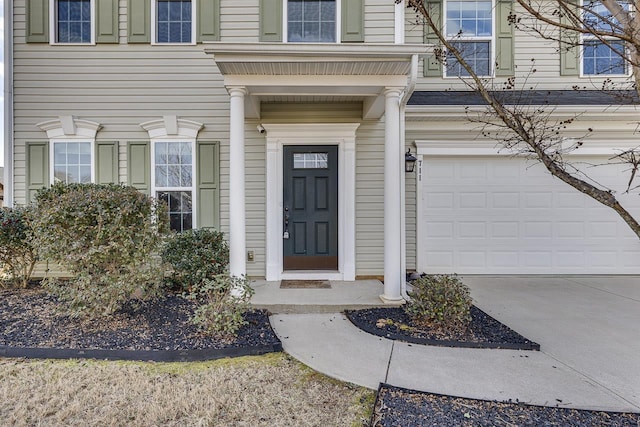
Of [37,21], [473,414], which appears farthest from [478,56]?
[37,21]

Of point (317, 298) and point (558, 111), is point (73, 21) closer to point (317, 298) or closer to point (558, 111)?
point (317, 298)

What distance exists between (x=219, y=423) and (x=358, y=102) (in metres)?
4.44

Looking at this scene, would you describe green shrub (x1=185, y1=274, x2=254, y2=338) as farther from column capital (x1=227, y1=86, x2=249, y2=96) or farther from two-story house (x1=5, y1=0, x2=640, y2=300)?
column capital (x1=227, y1=86, x2=249, y2=96)

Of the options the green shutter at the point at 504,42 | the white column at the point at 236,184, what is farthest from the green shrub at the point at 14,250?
the green shutter at the point at 504,42

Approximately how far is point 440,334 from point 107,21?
6.26m

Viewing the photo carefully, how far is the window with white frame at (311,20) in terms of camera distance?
520cm

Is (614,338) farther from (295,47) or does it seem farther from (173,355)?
(295,47)

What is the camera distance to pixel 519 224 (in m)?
5.73

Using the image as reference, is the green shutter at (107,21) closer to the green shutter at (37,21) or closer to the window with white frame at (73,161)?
the green shutter at (37,21)

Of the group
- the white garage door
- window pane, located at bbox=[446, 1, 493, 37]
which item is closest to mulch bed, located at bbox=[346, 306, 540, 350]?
the white garage door

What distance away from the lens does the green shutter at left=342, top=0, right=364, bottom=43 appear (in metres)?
5.09

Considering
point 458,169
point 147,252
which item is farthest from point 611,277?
point 147,252

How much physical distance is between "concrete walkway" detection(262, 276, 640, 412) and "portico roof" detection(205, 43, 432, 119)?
261cm

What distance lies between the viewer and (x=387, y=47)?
367 centimetres
